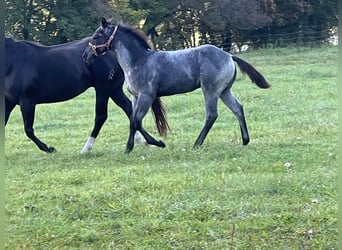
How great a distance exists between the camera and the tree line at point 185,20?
91.6ft

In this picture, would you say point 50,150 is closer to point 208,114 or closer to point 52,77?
point 52,77

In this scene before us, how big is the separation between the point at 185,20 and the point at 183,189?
81.3 ft

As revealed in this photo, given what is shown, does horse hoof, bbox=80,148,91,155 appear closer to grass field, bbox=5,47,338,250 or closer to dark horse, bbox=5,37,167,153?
dark horse, bbox=5,37,167,153

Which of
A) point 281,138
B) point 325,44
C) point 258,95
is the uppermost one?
point 281,138

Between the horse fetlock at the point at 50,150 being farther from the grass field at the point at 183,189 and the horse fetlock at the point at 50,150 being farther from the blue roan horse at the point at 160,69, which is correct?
the blue roan horse at the point at 160,69

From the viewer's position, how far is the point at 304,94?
14.0m

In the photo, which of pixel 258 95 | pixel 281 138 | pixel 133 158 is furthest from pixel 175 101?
pixel 133 158

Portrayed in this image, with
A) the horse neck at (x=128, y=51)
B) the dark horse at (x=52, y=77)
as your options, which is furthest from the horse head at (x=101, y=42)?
the dark horse at (x=52, y=77)

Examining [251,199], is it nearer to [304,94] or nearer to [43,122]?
[43,122]

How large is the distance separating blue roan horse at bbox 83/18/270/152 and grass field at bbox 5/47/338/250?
1.83 feet

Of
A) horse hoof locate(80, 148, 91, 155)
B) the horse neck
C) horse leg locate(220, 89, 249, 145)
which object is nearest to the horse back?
the horse neck

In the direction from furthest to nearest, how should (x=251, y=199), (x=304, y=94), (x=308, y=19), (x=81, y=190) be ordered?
1. (x=308, y=19)
2. (x=304, y=94)
3. (x=81, y=190)
4. (x=251, y=199)

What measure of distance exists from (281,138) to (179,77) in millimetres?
1584

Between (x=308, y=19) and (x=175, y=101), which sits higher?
(x=175, y=101)
